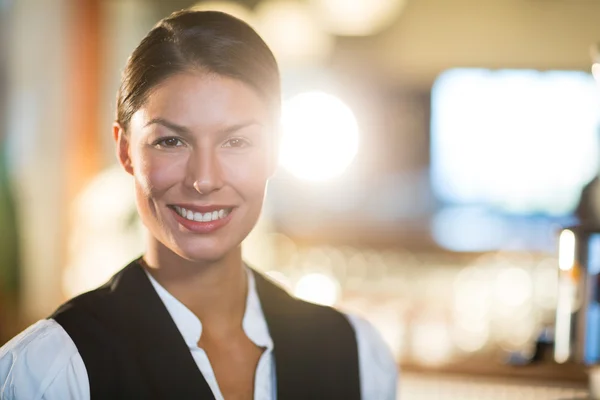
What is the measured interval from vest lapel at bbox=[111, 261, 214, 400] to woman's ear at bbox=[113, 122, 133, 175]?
0.16 meters

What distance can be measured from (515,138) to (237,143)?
3.31 metres

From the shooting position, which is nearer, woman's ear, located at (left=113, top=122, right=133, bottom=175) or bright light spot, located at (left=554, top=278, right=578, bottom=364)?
woman's ear, located at (left=113, top=122, right=133, bottom=175)

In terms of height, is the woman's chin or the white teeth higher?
the white teeth

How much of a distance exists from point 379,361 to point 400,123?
320cm

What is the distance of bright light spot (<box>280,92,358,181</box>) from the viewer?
4.39 metres

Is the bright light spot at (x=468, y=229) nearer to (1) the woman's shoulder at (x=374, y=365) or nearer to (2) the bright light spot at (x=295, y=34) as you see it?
(2) the bright light spot at (x=295, y=34)

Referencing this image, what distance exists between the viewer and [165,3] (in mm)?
4926

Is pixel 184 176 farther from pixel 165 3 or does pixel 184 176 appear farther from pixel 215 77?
pixel 165 3

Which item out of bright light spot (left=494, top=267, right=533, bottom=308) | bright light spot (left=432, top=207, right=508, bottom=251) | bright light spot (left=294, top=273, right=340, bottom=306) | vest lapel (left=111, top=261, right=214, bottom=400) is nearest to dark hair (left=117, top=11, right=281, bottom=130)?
vest lapel (left=111, top=261, right=214, bottom=400)

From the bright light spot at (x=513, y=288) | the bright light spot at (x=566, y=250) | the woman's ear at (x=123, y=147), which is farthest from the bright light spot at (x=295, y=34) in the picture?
the woman's ear at (x=123, y=147)

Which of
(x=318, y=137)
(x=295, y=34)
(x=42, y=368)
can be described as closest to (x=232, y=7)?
(x=295, y=34)

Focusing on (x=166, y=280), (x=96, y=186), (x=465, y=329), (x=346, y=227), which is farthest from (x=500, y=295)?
(x=166, y=280)

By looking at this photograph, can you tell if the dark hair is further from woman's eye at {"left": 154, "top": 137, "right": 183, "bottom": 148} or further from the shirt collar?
the shirt collar

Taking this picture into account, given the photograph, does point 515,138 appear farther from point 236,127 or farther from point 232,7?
point 236,127
